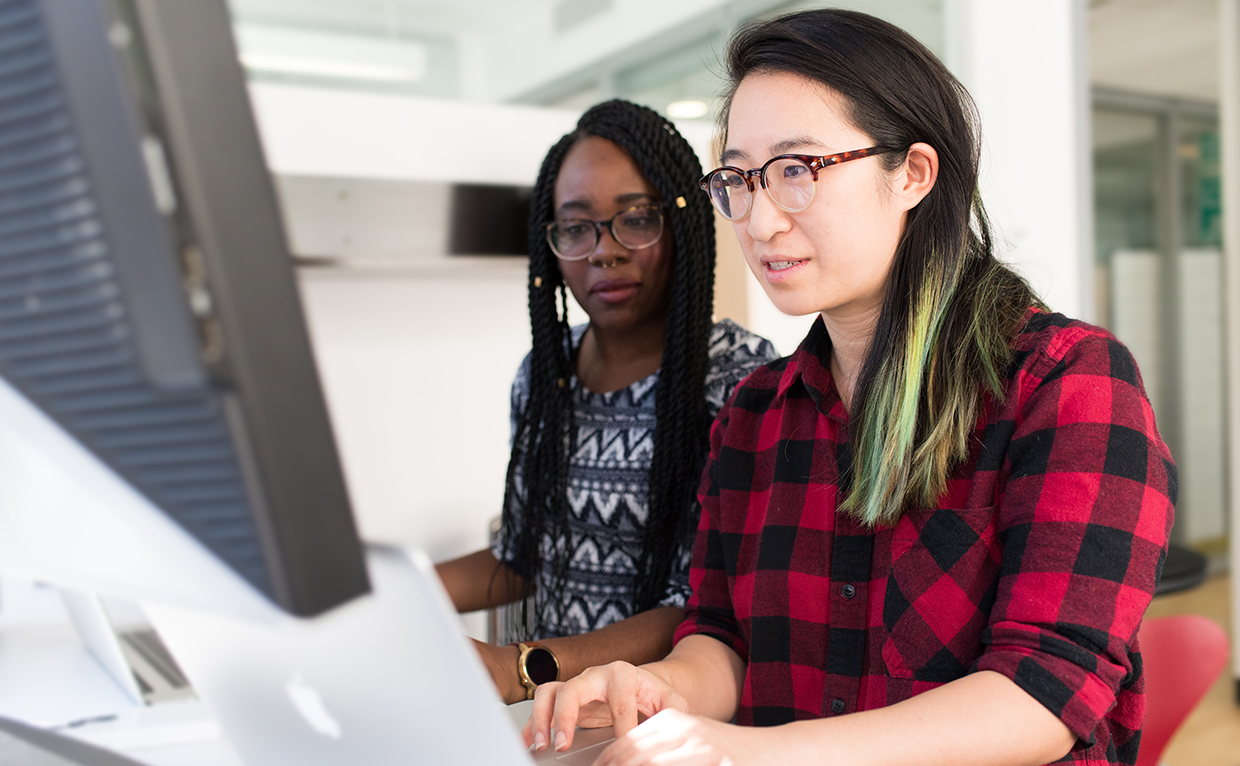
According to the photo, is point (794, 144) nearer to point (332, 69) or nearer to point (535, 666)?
point (535, 666)

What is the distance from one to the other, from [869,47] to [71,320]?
81 cm

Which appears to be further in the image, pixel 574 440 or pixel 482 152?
pixel 482 152

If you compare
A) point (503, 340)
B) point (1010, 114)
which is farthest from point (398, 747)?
point (1010, 114)

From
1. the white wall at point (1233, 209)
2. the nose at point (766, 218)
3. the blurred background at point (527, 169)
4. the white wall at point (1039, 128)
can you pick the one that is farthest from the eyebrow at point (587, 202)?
the white wall at point (1233, 209)

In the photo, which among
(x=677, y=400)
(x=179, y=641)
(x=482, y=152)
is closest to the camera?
(x=179, y=641)

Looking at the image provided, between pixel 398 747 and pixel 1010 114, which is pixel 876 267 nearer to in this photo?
pixel 398 747

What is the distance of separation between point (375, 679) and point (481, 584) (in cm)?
118

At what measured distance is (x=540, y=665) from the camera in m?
1.11

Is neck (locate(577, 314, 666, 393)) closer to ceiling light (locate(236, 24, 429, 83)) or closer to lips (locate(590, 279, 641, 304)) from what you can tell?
lips (locate(590, 279, 641, 304))

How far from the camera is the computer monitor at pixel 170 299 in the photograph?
11.8 inches

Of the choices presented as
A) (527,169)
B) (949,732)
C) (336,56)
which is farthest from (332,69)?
(949,732)

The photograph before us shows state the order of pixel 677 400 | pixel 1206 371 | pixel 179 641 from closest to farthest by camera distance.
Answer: pixel 179 641 < pixel 677 400 < pixel 1206 371

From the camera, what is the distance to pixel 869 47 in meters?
0.94

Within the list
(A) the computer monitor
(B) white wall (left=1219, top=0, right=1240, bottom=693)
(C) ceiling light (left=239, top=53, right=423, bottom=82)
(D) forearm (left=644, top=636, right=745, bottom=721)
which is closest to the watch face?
(D) forearm (left=644, top=636, right=745, bottom=721)
